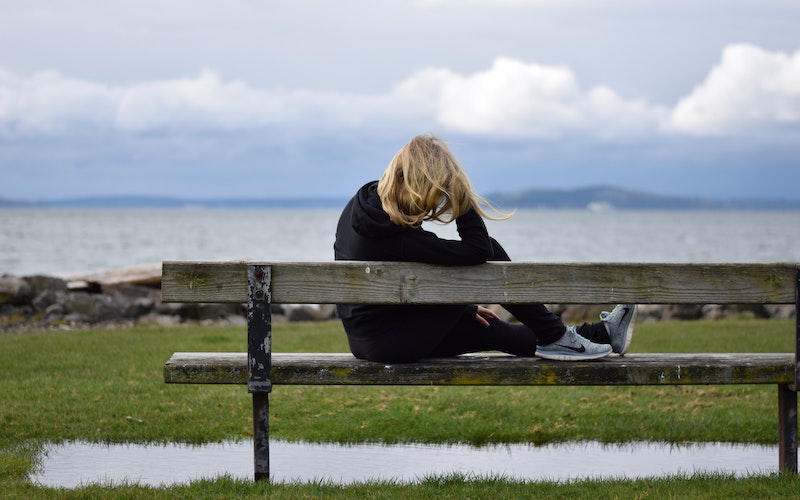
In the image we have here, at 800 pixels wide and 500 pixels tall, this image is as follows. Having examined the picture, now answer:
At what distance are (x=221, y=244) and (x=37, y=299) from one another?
56998mm

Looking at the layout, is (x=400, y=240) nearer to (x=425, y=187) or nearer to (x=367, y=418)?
(x=425, y=187)

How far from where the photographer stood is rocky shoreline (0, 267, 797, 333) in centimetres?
1642

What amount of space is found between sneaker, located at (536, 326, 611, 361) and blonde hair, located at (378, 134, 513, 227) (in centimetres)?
91

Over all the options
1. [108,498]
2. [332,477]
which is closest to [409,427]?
[332,477]

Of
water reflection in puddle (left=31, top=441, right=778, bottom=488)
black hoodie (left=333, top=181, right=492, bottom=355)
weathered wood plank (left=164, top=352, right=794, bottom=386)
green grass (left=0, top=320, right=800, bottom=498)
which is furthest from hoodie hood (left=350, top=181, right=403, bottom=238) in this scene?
water reflection in puddle (left=31, top=441, right=778, bottom=488)

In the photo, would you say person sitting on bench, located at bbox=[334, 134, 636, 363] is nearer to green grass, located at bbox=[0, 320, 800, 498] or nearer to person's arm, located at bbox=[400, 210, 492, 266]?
person's arm, located at bbox=[400, 210, 492, 266]

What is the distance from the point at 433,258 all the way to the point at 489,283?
0.34 meters

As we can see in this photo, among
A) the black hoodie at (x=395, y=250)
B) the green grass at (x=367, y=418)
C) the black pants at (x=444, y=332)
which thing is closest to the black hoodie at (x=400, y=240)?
the black hoodie at (x=395, y=250)

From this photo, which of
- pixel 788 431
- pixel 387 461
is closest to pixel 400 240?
pixel 387 461

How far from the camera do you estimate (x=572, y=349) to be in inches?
214

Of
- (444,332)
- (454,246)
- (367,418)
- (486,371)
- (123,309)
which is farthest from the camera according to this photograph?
(123,309)

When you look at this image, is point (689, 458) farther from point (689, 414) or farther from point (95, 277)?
point (95, 277)

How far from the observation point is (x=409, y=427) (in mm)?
7477

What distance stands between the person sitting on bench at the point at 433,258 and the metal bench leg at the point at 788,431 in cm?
102
